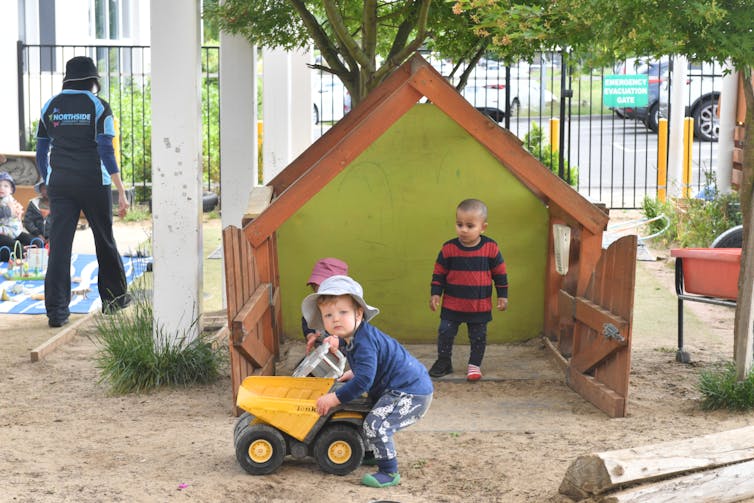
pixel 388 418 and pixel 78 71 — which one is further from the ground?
pixel 78 71

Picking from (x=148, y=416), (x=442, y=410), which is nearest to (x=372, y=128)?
(x=442, y=410)

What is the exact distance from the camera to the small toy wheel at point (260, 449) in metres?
5.47

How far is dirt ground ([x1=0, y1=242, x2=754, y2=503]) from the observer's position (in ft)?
17.4

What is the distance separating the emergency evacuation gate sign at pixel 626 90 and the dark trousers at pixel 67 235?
926 cm

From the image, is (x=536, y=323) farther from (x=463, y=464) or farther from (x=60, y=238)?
(x=60, y=238)

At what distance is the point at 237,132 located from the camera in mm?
9633

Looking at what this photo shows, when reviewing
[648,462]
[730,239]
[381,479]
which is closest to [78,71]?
[381,479]

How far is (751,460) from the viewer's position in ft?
16.5

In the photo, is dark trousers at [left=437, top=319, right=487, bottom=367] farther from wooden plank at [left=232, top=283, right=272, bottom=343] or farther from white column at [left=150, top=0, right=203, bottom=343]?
white column at [left=150, top=0, right=203, bottom=343]

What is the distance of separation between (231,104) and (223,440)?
4.18 m

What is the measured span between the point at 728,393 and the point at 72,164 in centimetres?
549

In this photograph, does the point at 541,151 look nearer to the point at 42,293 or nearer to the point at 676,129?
the point at 676,129

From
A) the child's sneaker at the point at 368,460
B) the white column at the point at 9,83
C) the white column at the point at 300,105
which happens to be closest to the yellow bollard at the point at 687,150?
the white column at the point at 300,105

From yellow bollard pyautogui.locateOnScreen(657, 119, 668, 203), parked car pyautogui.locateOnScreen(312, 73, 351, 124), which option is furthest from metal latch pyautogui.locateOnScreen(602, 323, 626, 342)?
parked car pyautogui.locateOnScreen(312, 73, 351, 124)
